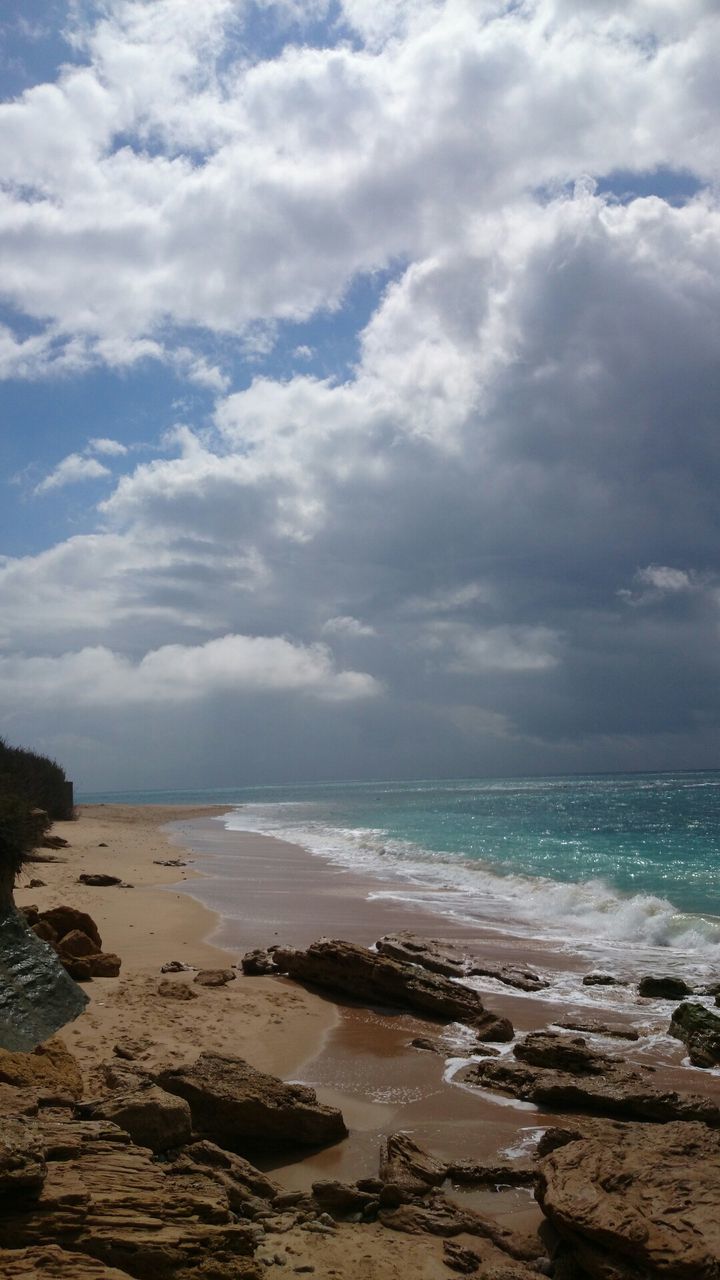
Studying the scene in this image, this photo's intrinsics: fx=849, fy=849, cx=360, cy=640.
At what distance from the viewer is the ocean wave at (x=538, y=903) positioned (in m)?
16.7

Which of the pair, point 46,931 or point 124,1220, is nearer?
point 124,1220

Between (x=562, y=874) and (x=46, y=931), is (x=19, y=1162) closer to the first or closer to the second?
(x=46, y=931)

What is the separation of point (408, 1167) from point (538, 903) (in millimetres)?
15530

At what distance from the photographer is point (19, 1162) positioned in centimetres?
421

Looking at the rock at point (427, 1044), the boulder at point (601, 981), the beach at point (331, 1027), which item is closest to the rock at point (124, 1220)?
the beach at point (331, 1027)

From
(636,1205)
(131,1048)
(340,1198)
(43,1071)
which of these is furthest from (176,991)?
(636,1205)

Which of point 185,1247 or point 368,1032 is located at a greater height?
point 185,1247

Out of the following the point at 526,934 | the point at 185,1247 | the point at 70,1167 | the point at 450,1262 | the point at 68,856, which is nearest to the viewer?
the point at 185,1247

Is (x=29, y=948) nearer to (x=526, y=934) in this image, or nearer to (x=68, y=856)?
(x=526, y=934)

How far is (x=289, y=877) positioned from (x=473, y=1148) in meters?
17.8

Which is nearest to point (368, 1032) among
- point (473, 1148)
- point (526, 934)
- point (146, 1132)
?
point (473, 1148)

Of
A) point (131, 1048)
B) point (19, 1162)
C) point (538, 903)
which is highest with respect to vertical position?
point (19, 1162)

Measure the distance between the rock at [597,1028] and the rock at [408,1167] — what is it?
14.0ft

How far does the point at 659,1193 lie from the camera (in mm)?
5145
